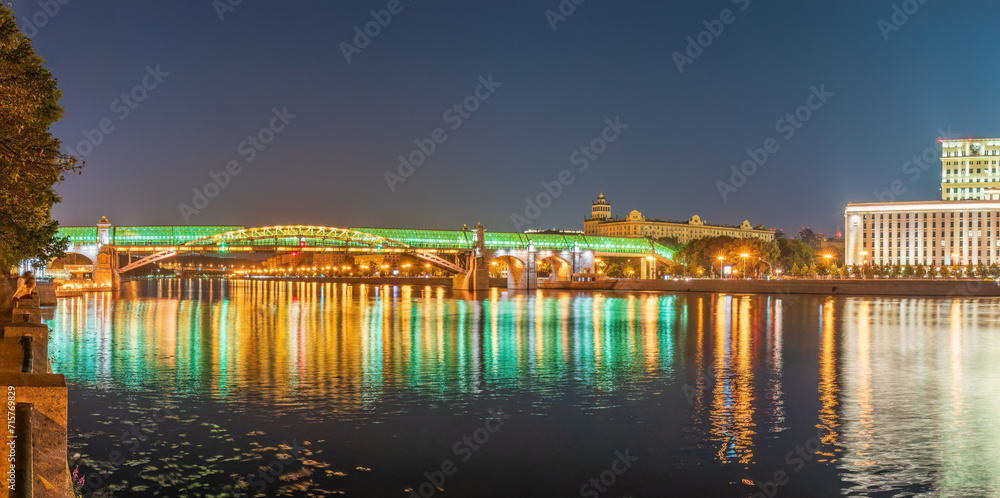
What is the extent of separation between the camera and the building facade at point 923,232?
124 metres

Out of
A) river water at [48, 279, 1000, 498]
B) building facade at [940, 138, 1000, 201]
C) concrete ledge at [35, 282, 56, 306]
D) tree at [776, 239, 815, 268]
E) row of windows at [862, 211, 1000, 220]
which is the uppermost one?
building facade at [940, 138, 1000, 201]

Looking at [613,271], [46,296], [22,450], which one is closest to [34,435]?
[22,450]

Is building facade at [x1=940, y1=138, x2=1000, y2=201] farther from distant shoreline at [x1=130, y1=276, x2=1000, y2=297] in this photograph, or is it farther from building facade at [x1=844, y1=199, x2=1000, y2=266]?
distant shoreline at [x1=130, y1=276, x2=1000, y2=297]

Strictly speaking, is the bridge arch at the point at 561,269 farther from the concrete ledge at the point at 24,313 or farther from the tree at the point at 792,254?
the concrete ledge at the point at 24,313

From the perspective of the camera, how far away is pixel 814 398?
61.8 ft

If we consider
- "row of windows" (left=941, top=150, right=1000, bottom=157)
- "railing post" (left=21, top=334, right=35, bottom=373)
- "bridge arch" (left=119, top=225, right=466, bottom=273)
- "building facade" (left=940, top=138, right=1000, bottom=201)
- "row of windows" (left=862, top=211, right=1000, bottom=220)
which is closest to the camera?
"railing post" (left=21, top=334, right=35, bottom=373)

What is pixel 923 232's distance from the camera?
12719 centimetres

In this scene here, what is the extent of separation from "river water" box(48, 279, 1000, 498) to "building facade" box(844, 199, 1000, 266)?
104m

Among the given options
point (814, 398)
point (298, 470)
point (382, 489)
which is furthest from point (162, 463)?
point (814, 398)

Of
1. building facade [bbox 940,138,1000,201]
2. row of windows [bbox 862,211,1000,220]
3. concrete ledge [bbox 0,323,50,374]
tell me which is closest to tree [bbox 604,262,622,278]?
row of windows [bbox 862,211,1000,220]

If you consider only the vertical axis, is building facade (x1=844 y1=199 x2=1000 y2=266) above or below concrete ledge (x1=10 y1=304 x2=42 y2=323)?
above

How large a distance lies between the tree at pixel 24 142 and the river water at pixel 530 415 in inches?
167

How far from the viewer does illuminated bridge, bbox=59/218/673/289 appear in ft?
345

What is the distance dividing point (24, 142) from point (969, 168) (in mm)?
151674
